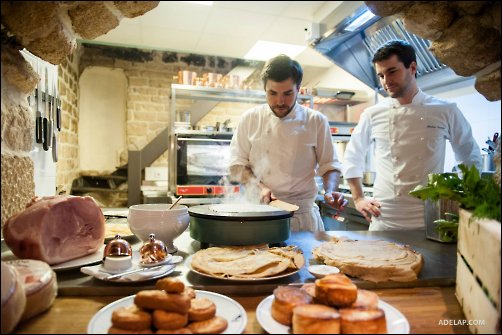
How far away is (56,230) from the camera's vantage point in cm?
113

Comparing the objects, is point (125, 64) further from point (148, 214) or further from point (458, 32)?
point (458, 32)

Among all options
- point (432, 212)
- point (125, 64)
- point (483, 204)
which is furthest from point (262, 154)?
point (125, 64)

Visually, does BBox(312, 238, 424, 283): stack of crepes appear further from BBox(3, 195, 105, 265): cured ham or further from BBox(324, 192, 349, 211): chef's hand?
BBox(3, 195, 105, 265): cured ham

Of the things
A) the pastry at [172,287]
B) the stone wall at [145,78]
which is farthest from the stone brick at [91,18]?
the stone wall at [145,78]

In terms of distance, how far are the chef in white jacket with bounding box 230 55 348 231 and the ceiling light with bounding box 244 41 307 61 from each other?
2.94m

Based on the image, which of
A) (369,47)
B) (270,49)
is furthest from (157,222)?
(270,49)

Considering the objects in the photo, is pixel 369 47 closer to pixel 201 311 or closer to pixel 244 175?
pixel 244 175

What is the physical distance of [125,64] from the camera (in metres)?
5.88

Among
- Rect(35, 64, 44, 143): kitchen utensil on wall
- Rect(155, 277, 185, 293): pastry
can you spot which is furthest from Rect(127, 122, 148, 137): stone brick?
Rect(155, 277, 185, 293): pastry

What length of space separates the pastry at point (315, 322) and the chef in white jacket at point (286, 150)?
60.5 inches

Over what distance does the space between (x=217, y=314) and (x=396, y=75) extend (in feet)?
6.96

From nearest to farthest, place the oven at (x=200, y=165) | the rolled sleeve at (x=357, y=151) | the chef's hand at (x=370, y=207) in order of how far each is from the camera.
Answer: the chef's hand at (x=370, y=207) < the rolled sleeve at (x=357, y=151) < the oven at (x=200, y=165)

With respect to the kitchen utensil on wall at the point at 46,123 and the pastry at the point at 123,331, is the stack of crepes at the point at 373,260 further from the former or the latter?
the kitchen utensil on wall at the point at 46,123

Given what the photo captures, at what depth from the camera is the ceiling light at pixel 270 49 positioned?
5.15m
